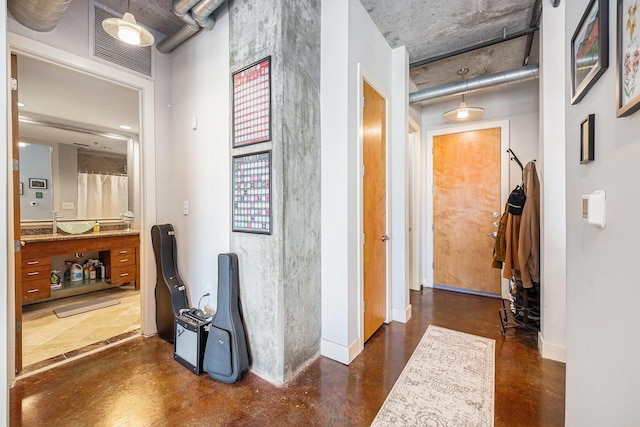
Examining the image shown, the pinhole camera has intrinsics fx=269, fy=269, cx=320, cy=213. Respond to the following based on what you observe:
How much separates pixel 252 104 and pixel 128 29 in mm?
871

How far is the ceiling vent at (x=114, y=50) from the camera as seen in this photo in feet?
7.50

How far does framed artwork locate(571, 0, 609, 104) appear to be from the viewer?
2.65ft

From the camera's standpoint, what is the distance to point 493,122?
12.0 feet

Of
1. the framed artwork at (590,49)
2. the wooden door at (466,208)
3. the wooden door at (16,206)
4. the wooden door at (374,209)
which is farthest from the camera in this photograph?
the wooden door at (466,208)

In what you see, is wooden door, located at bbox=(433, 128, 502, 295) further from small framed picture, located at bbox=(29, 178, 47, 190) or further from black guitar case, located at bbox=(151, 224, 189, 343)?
small framed picture, located at bbox=(29, 178, 47, 190)

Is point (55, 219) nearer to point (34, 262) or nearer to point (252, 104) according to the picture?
point (34, 262)

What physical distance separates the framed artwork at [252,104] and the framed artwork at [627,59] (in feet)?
5.37

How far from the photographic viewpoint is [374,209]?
2576mm

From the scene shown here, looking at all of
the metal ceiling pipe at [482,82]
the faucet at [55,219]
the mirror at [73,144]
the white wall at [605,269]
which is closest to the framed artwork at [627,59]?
the white wall at [605,269]

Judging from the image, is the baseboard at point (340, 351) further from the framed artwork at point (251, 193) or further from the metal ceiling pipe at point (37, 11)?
the metal ceiling pipe at point (37, 11)

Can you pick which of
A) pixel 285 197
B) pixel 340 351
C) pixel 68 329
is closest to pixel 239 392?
pixel 340 351

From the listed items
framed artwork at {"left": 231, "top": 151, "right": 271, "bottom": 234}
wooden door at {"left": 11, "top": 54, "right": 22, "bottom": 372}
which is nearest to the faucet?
wooden door at {"left": 11, "top": 54, "right": 22, "bottom": 372}

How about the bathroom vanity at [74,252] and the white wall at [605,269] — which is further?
the bathroom vanity at [74,252]

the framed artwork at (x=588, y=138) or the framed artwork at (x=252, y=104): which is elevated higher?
the framed artwork at (x=252, y=104)
